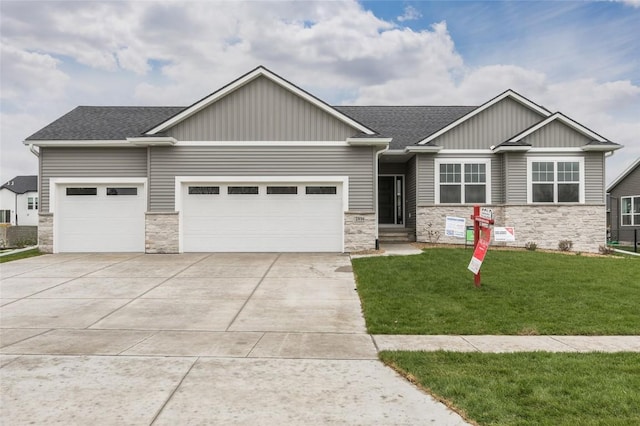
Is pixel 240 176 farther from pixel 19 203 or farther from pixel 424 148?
pixel 19 203

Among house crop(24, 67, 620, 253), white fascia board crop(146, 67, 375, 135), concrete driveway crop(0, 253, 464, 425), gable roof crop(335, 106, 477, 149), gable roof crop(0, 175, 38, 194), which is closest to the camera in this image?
concrete driveway crop(0, 253, 464, 425)

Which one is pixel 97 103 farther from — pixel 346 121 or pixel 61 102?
pixel 346 121

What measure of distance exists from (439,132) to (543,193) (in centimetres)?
465

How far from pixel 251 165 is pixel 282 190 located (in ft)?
4.43

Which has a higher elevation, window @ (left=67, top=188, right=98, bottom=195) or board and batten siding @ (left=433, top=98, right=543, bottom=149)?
board and batten siding @ (left=433, top=98, right=543, bottom=149)

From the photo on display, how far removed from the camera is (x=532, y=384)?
4371 millimetres

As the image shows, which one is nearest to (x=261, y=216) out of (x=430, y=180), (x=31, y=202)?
(x=430, y=180)

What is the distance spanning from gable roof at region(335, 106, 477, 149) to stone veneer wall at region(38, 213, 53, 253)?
39.5 ft

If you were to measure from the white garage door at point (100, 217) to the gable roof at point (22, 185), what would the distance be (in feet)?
126

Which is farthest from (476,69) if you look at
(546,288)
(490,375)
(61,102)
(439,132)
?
(490,375)

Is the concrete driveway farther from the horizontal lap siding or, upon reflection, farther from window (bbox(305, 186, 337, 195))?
the horizontal lap siding

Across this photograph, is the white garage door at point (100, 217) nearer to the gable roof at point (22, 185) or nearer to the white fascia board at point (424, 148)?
the white fascia board at point (424, 148)

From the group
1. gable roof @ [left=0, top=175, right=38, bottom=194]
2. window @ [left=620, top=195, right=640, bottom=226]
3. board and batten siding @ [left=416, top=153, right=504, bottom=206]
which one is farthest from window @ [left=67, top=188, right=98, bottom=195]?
gable roof @ [left=0, top=175, right=38, bottom=194]

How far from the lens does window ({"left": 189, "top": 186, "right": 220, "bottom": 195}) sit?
1534 centimetres
